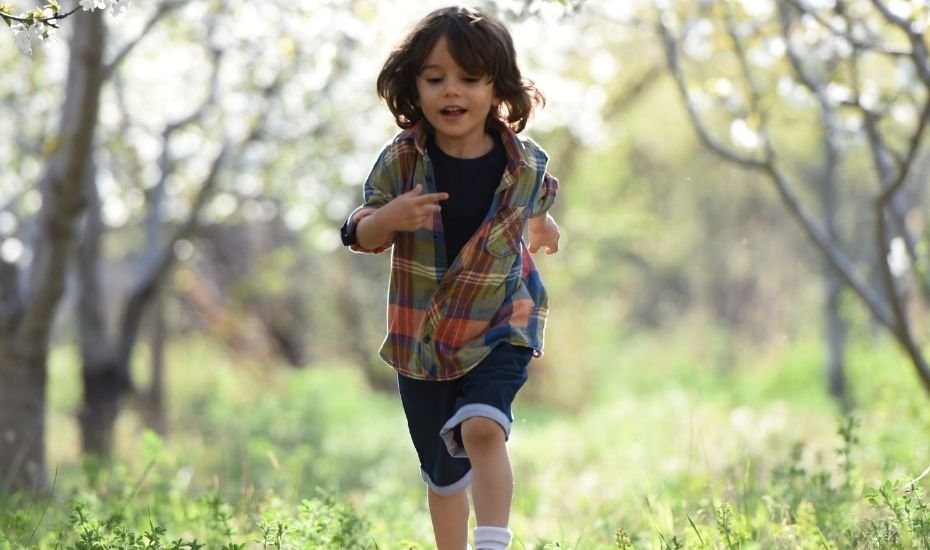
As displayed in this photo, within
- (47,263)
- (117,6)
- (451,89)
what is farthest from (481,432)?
(47,263)

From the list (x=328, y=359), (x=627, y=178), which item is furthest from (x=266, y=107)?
(x=328, y=359)

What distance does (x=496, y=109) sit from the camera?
355 centimetres

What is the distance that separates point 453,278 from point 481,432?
431 mm

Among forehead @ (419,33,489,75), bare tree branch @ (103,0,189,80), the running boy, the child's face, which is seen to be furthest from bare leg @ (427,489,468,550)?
bare tree branch @ (103,0,189,80)

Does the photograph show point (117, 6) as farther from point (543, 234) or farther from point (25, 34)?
point (543, 234)

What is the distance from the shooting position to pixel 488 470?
3.25 meters

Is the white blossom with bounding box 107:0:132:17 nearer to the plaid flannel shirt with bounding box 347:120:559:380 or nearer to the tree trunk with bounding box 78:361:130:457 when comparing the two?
the plaid flannel shirt with bounding box 347:120:559:380

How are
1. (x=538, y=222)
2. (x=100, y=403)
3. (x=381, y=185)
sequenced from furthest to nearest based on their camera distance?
1. (x=100, y=403)
2. (x=538, y=222)
3. (x=381, y=185)

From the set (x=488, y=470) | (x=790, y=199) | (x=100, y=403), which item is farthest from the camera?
(x=100, y=403)

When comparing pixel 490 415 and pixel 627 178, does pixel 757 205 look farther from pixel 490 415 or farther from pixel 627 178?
pixel 490 415

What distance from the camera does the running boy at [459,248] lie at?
3.31m

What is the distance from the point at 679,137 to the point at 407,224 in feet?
74.6

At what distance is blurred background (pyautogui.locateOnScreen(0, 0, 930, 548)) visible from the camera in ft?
16.2

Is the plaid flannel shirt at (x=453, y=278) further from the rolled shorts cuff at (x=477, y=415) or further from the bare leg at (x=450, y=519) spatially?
the bare leg at (x=450, y=519)
